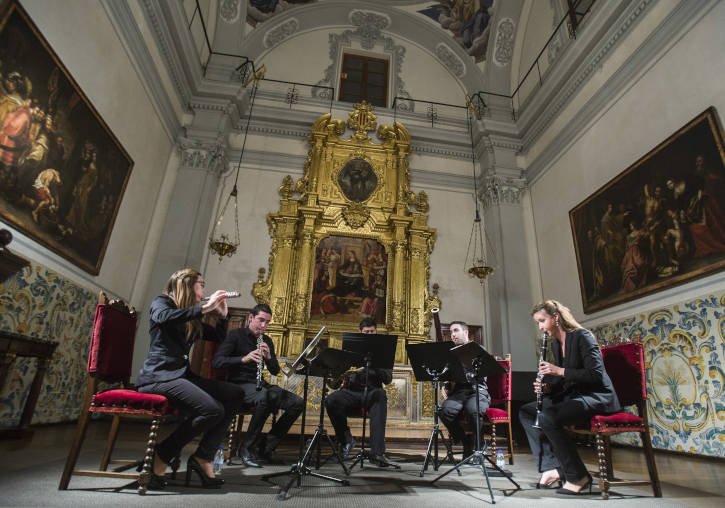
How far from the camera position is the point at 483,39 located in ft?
33.9

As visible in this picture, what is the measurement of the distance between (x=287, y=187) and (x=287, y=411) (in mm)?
5597

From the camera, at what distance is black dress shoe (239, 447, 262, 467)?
11.7 ft

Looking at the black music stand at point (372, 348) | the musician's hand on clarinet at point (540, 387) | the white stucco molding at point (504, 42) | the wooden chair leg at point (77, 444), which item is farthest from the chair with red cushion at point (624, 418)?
the white stucco molding at point (504, 42)

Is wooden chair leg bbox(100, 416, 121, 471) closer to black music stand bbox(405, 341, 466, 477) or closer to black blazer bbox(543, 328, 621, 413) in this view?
black music stand bbox(405, 341, 466, 477)

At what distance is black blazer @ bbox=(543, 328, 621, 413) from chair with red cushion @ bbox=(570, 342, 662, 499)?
0.32ft

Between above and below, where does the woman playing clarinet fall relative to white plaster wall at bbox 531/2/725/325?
below

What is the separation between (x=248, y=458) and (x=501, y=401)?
2.87 metres

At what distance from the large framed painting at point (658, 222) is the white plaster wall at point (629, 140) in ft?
0.58

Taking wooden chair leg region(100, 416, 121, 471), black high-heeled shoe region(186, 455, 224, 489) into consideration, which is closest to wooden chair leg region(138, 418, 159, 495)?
black high-heeled shoe region(186, 455, 224, 489)

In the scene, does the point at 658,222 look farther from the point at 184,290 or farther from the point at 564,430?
the point at 184,290

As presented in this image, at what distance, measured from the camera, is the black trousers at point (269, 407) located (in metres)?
3.89

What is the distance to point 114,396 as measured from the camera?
259 cm

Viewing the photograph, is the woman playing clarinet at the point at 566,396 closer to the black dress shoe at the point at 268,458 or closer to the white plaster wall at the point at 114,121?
the black dress shoe at the point at 268,458

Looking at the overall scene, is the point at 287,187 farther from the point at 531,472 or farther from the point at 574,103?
the point at 531,472
